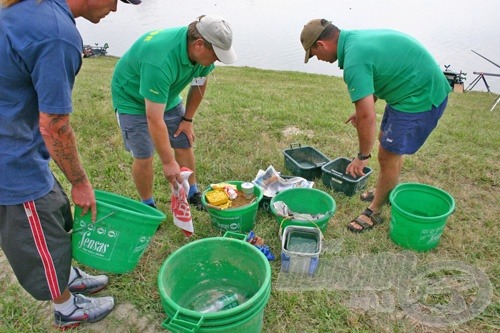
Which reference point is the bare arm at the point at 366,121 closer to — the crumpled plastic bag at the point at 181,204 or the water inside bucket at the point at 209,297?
the crumpled plastic bag at the point at 181,204

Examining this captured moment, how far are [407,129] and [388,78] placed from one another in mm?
375

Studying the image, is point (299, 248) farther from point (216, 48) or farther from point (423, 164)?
point (423, 164)

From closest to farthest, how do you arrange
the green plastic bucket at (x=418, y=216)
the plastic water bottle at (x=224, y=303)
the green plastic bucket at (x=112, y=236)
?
the green plastic bucket at (x=112, y=236) → the plastic water bottle at (x=224, y=303) → the green plastic bucket at (x=418, y=216)

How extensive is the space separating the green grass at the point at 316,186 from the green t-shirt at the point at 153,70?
978 mm

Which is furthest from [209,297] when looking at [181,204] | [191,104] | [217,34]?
[217,34]

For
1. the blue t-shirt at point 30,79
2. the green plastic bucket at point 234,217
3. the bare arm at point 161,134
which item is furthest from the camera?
the green plastic bucket at point 234,217

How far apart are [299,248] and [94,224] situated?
134 centimetres

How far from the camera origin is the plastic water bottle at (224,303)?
74.4 inches

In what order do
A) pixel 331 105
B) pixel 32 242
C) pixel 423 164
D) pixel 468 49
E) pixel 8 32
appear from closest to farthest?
pixel 8 32, pixel 32 242, pixel 423 164, pixel 331 105, pixel 468 49

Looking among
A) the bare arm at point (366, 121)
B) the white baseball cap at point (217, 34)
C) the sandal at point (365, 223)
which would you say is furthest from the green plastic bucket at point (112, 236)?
the sandal at point (365, 223)

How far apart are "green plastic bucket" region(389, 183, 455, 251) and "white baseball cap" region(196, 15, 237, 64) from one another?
1485 mm

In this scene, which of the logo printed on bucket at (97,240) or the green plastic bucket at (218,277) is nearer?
the green plastic bucket at (218,277)

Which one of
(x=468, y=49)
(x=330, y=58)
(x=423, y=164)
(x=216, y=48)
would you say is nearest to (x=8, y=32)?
(x=216, y=48)

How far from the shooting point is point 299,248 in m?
2.44
